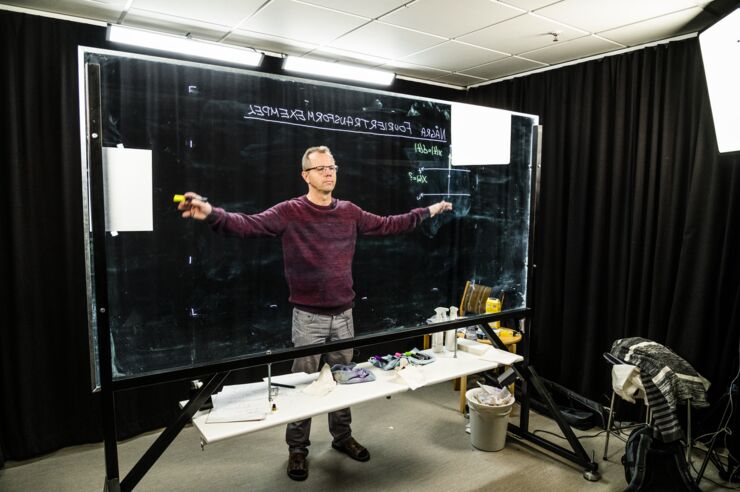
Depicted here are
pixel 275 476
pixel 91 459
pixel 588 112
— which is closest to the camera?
pixel 275 476

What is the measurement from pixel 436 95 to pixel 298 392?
120 inches

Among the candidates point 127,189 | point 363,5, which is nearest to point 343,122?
point 363,5

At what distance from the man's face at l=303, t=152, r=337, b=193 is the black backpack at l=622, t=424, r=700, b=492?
6.49ft

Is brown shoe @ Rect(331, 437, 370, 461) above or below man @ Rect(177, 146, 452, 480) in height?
below

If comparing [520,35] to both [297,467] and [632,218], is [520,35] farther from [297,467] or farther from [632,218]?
[297,467]

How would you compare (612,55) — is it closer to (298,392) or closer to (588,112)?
(588,112)

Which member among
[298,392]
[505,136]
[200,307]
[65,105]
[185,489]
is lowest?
[185,489]

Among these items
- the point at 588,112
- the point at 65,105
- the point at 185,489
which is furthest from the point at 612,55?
the point at 185,489

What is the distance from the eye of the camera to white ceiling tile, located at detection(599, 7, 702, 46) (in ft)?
8.54

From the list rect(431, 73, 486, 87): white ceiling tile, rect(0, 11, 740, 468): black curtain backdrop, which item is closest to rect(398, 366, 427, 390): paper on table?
rect(0, 11, 740, 468): black curtain backdrop

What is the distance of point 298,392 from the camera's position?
2154 millimetres

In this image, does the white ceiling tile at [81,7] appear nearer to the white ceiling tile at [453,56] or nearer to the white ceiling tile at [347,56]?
the white ceiling tile at [347,56]

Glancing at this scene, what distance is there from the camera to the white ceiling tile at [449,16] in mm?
2492

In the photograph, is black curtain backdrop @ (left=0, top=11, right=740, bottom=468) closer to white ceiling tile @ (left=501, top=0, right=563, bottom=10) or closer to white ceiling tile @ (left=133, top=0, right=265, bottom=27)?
white ceiling tile @ (left=133, top=0, right=265, bottom=27)
